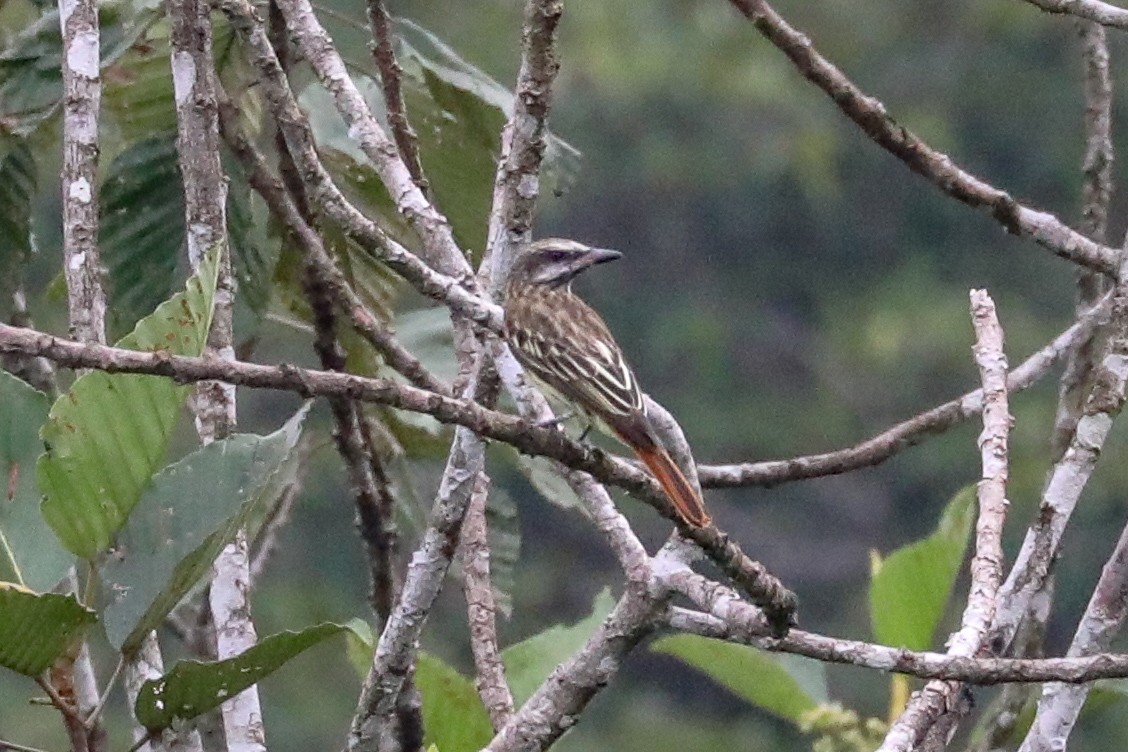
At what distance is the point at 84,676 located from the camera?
8.50 feet

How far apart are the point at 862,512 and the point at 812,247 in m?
3.59

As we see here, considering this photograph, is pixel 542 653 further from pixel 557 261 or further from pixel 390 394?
pixel 390 394

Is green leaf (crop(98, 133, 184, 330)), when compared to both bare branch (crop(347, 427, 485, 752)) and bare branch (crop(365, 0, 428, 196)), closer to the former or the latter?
bare branch (crop(365, 0, 428, 196))

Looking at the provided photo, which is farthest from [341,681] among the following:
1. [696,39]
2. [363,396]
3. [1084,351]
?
[363,396]

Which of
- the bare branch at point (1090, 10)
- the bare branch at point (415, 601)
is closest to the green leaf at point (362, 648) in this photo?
the bare branch at point (415, 601)

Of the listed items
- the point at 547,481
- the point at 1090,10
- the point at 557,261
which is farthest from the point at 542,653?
the point at 1090,10

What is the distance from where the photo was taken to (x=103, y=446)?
2.31m

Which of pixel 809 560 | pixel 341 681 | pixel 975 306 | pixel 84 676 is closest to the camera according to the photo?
pixel 84 676

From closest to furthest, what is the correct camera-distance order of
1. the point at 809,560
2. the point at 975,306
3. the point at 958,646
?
the point at 958,646 → the point at 975,306 → the point at 809,560

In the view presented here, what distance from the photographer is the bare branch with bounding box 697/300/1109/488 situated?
294cm

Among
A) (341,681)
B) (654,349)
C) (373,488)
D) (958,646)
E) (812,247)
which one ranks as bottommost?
(958,646)

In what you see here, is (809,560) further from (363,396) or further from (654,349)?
(363,396)

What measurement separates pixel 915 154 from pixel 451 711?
3.90 ft

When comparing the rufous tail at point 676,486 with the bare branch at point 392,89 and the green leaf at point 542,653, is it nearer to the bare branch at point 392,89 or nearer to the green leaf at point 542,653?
the green leaf at point 542,653
